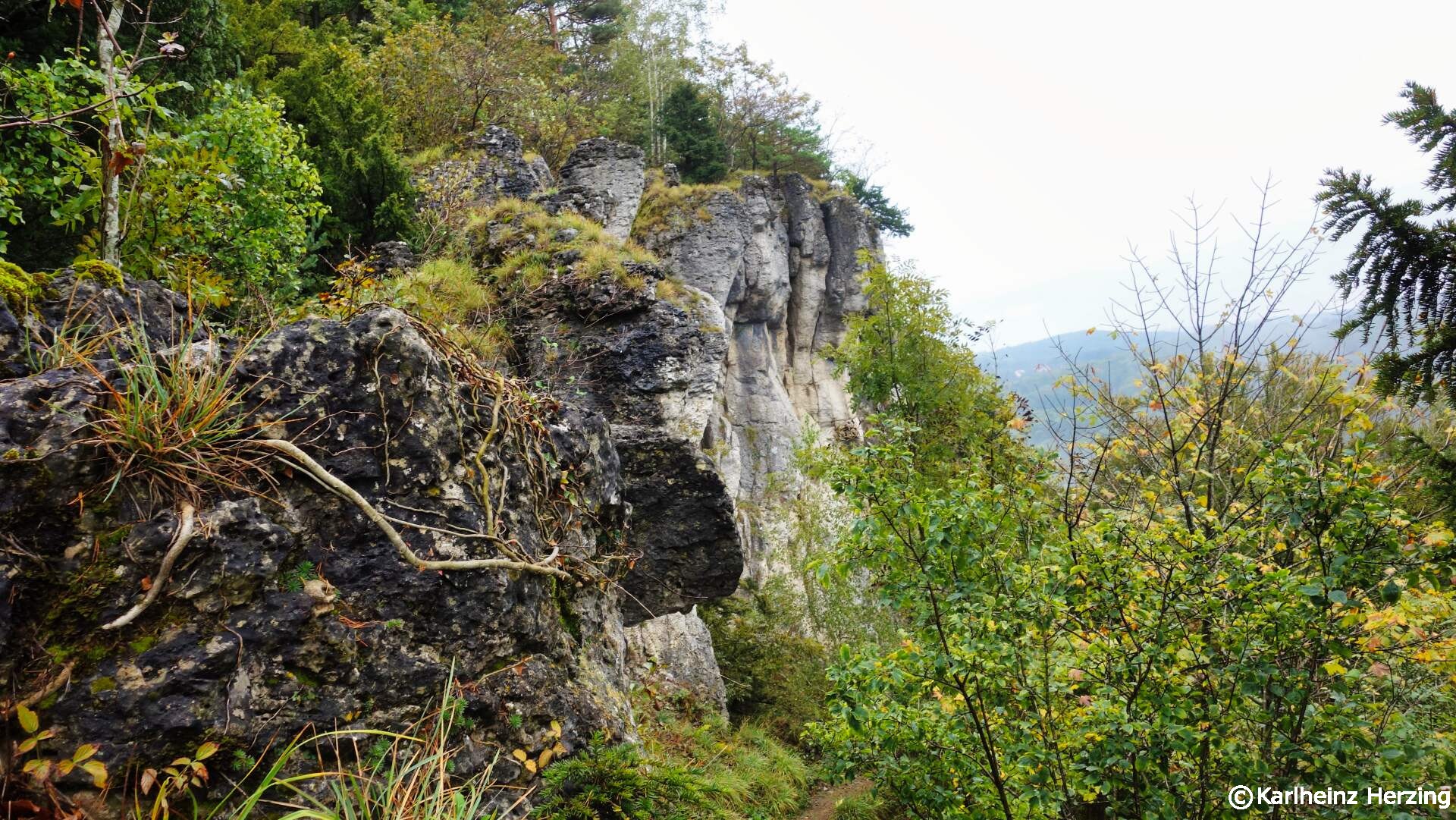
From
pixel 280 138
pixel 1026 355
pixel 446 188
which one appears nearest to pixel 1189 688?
pixel 280 138

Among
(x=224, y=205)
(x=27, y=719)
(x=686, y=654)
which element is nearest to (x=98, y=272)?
(x=27, y=719)

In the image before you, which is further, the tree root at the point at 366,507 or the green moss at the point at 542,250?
the green moss at the point at 542,250

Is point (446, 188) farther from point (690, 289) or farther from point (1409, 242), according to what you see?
point (1409, 242)

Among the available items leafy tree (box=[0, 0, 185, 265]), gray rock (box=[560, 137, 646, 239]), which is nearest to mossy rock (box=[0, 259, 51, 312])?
leafy tree (box=[0, 0, 185, 265])

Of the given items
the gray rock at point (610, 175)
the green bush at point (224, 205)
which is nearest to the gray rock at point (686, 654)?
the green bush at point (224, 205)

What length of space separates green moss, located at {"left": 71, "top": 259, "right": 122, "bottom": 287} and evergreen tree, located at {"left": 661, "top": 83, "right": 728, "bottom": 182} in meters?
21.2

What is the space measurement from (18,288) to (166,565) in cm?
148

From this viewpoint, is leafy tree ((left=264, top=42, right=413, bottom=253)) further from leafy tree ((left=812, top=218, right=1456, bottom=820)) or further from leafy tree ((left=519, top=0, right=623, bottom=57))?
leafy tree ((left=519, top=0, right=623, bottom=57))

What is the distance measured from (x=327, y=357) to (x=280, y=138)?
13.3 feet

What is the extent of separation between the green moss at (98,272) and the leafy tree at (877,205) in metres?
27.3

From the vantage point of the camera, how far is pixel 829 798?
12.1m

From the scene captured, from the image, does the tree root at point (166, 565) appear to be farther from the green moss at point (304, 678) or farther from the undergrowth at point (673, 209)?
the undergrowth at point (673, 209)

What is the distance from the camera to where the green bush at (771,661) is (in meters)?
14.2

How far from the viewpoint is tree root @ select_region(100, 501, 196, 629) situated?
2.20 metres
